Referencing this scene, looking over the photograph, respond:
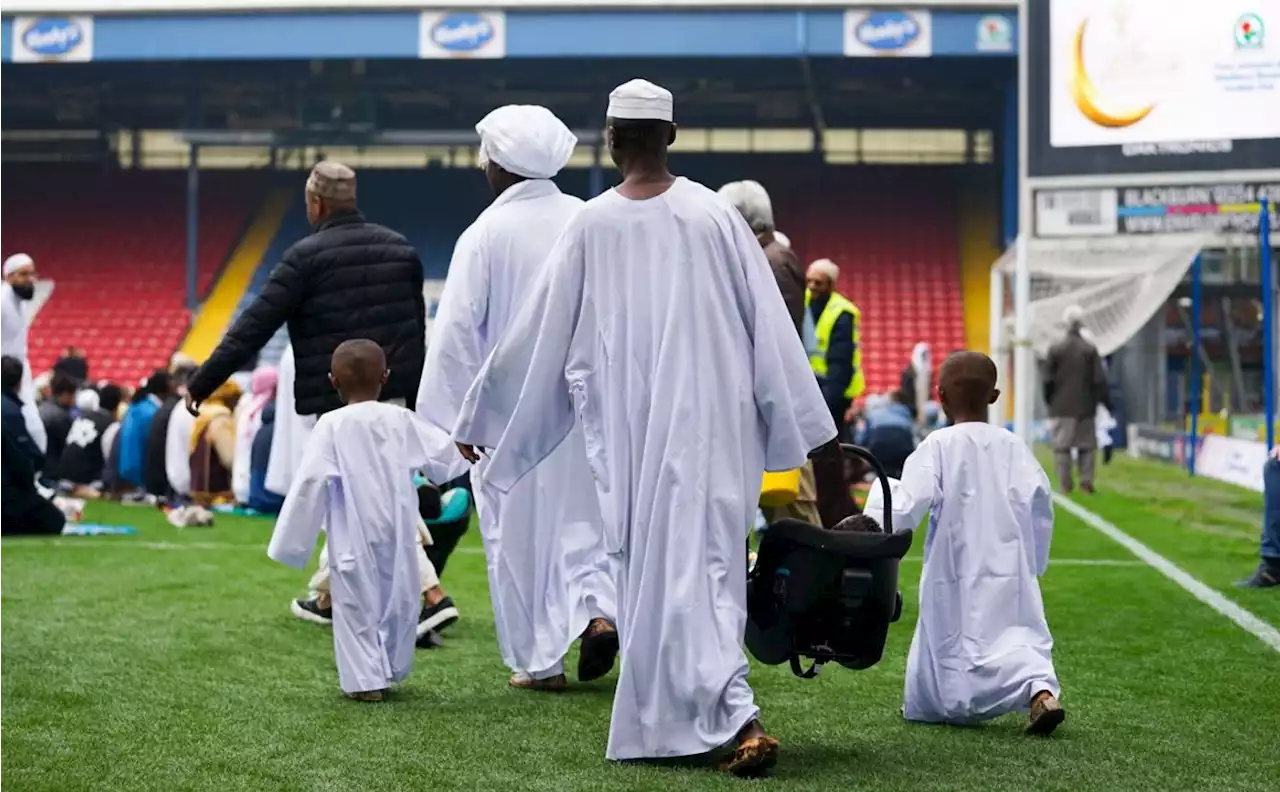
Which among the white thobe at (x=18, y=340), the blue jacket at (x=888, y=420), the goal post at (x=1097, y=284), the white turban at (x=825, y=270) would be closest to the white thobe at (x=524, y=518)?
the white turban at (x=825, y=270)

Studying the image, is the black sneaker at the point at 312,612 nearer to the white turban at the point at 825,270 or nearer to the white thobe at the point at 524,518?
the white thobe at the point at 524,518

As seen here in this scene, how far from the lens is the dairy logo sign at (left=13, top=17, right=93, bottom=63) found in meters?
28.6

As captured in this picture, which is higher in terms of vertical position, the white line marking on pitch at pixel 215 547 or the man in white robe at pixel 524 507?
the man in white robe at pixel 524 507

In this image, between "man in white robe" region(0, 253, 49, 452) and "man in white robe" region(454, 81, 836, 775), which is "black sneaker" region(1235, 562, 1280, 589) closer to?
"man in white robe" region(454, 81, 836, 775)

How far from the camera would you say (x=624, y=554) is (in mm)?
4406

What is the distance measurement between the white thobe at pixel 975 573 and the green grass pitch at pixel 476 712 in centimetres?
12

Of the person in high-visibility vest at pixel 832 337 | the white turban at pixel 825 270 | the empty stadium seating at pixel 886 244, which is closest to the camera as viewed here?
the person in high-visibility vest at pixel 832 337

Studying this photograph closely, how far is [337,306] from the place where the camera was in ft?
21.5

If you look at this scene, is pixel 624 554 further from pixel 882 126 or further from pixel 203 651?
pixel 882 126

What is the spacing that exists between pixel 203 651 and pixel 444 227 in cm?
2665

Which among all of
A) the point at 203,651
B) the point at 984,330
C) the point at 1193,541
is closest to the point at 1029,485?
the point at 203,651

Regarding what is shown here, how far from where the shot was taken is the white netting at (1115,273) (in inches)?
699

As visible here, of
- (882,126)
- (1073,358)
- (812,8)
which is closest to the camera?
(1073,358)

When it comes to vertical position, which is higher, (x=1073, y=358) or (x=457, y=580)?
(x=1073, y=358)
